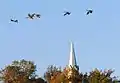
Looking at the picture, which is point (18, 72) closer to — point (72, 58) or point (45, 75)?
point (45, 75)

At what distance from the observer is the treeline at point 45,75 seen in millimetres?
93225

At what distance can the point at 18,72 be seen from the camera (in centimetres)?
10612

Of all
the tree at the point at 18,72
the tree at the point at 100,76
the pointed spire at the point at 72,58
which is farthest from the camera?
the pointed spire at the point at 72,58

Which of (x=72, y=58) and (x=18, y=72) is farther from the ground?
(x=72, y=58)

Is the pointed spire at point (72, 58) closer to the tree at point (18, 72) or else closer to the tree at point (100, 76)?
the tree at point (18, 72)

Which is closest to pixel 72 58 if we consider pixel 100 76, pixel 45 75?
pixel 45 75

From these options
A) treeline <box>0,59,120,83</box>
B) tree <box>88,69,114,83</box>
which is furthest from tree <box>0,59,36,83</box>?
tree <box>88,69,114,83</box>

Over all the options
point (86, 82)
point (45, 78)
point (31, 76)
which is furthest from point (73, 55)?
point (86, 82)

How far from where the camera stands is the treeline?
3670 inches

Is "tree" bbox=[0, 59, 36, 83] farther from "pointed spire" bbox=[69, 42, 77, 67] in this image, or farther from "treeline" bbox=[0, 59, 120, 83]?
"pointed spire" bbox=[69, 42, 77, 67]

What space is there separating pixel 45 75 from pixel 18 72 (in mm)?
12644

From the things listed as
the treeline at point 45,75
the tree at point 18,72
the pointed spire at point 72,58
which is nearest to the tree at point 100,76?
the treeline at point 45,75

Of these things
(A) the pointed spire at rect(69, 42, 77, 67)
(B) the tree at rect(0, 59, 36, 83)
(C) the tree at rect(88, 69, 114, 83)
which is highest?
(A) the pointed spire at rect(69, 42, 77, 67)

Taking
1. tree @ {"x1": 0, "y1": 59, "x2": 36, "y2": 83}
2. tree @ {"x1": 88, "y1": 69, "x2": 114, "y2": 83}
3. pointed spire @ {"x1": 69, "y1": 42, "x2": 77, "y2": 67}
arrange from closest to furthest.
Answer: tree @ {"x1": 88, "y1": 69, "x2": 114, "y2": 83} → tree @ {"x1": 0, "y1": 59, "x2": 36, "y2": 83} → pointed spire @ {"x1": 69, "y1": 42, "x2": 77, "y2": 67}
